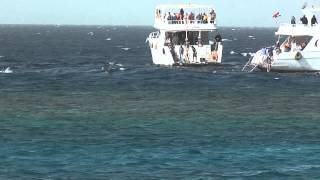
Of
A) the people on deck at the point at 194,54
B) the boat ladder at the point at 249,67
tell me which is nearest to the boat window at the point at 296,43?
the boat ladder at the point at 249,67

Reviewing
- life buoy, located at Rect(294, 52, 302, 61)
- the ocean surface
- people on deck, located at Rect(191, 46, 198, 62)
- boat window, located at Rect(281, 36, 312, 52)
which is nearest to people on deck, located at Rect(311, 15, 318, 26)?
boat window, located at Rect(281, 36, 312, 52)

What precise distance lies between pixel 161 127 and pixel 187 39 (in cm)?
3533

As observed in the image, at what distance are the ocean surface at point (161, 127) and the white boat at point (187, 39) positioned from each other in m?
7.18

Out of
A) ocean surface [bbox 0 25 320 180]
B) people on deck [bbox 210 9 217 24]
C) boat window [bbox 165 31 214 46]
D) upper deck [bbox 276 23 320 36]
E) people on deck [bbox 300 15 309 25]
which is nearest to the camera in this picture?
ocean surface [bbox 0 25 320 180]

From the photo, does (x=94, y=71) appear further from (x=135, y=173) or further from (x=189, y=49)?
(x=135, y=173)

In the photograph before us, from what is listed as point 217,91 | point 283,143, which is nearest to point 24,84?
point 217,91

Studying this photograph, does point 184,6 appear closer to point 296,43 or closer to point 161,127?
point 296,43

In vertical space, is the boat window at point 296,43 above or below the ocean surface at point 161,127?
above

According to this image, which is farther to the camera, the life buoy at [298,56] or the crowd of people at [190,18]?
the crowd of people at [190,18]

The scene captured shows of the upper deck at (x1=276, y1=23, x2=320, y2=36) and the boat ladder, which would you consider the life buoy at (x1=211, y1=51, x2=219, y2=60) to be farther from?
the upper deck at (x1=276, y1=23, x2=320, y2=36)

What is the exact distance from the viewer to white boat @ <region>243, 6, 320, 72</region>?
215 feet

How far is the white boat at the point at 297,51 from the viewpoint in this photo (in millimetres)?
65562

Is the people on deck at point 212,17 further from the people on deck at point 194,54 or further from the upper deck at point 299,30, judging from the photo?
the upper deck at point 299,30

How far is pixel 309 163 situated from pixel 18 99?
78.3 feet
